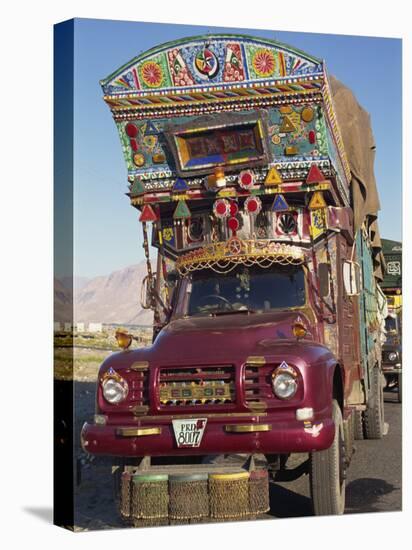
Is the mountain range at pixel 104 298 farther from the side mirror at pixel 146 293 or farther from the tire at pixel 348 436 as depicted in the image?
the tire at pixel 348 436

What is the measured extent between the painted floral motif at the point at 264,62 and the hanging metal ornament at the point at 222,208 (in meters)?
1.31

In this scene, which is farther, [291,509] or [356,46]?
[356,46]

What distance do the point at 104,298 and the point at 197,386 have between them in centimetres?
585

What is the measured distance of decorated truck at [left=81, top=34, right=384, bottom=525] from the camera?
27.8 feet

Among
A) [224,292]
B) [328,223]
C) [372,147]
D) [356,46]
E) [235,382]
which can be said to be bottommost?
[235,382]

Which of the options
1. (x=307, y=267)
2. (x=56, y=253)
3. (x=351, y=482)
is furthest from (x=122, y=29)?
(x=351, y=482)

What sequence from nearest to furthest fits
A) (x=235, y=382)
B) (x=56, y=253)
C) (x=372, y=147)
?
(x=235, y=382) → (x=56, y=253) → (x=372, y=147)

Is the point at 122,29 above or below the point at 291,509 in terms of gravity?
above

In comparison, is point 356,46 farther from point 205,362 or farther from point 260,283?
point 205,362

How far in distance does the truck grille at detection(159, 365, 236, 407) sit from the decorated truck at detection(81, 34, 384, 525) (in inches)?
0.4

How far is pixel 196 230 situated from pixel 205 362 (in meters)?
2.46

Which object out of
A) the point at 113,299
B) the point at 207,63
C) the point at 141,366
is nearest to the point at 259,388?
the point at 141,366

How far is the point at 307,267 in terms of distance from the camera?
10.4 m

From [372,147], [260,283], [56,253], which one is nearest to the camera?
[56,253]
